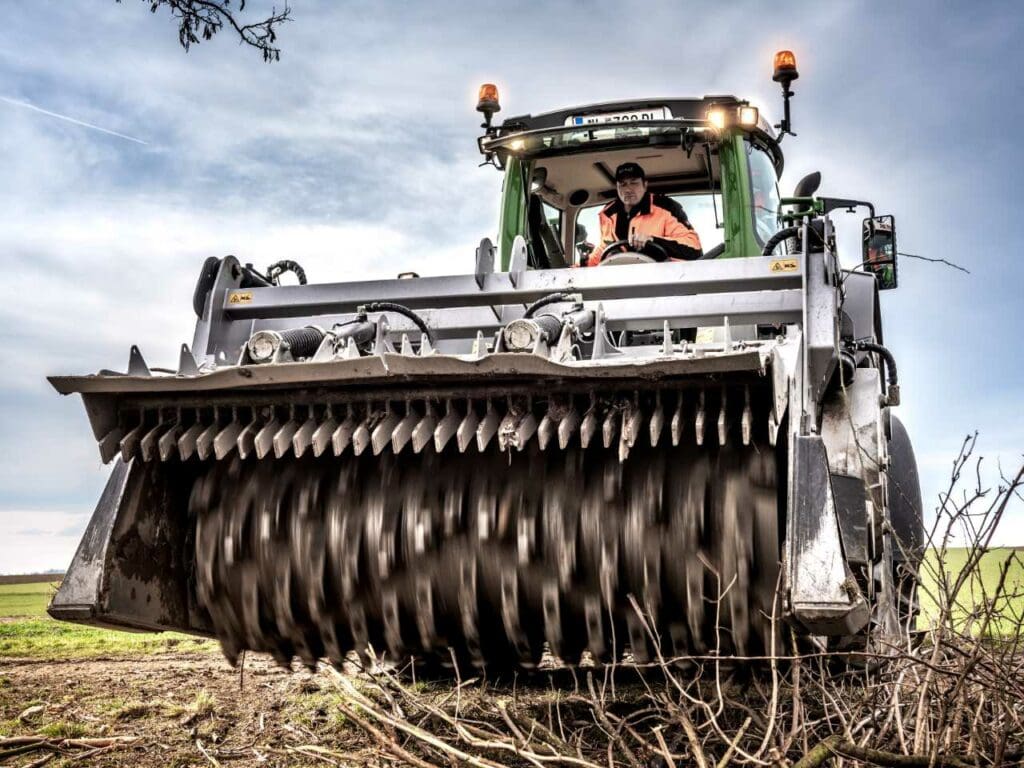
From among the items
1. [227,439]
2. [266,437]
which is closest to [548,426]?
[266,437]

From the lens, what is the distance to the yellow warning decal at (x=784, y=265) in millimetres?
4328

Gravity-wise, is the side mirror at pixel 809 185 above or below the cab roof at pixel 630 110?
below

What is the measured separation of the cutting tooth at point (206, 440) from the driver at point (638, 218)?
8.80ft

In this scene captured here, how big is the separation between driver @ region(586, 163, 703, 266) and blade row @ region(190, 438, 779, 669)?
2.47 meters

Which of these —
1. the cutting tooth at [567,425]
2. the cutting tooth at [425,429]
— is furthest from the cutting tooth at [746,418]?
the cutting tooth at [425,429]

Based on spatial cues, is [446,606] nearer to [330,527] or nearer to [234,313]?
[330,527]

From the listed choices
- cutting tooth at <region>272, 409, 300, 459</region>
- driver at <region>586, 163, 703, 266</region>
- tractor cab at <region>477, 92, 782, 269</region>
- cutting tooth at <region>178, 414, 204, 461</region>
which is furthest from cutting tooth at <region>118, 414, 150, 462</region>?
driver at <region>586, 163, 703, 266</region>

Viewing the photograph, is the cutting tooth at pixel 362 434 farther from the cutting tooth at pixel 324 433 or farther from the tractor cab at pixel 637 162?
the tractor cab at pixel 637 162

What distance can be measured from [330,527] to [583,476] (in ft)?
3.07

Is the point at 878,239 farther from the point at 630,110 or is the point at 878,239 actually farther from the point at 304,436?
the point at 304,436

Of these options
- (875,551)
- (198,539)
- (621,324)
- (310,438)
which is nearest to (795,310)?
(621,324)

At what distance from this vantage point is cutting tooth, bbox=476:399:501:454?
3.39 meters

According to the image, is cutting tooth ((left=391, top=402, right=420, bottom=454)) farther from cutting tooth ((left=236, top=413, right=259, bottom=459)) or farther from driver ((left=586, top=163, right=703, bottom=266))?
driver ((left=586, top=163, right=703, bottom=266))

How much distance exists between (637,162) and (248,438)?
138 inches
